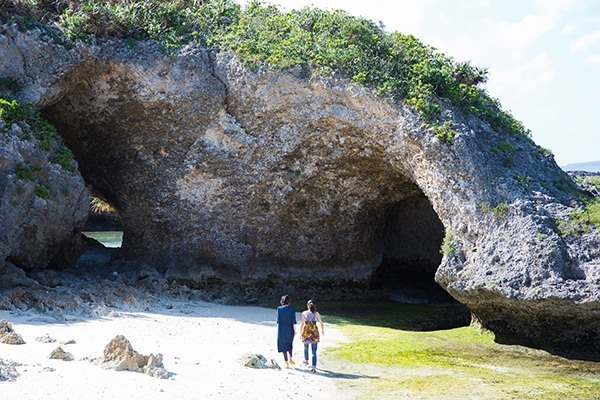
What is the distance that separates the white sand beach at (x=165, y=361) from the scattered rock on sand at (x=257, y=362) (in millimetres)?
99

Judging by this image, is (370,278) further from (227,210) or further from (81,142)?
(81,142)

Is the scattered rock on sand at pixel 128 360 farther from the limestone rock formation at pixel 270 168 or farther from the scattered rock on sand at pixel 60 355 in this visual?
the limestone rock formation at pixel 270 168

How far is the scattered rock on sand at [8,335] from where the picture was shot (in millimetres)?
9688

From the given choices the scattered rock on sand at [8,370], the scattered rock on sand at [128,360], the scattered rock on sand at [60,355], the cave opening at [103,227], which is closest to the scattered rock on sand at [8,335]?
the scattered rock on sand at [60,355]

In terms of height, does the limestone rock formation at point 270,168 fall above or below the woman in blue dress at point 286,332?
above

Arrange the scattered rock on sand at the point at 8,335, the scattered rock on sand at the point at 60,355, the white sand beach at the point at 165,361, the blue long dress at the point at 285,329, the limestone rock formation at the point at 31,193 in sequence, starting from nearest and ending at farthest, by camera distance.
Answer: the white sand beach at the point at 165,361 < the scattered rock on sand at the point at 60,355 < the scattered rock on sand at the point at 8,335 < the blue long dress at the point at 285,329 < the limestone rock formation at the point at 31,193

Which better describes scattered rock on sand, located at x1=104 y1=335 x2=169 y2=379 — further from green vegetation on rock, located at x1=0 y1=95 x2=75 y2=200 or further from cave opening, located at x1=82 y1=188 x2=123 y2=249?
cave opening, located at x1=82 y1=188 x2=123 y2=249

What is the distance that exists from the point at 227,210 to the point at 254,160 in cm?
163

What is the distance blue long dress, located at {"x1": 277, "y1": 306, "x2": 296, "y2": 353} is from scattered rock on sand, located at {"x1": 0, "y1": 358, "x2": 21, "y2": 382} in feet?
12.5

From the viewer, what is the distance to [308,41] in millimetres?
17359

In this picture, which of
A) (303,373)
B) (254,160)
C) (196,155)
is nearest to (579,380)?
(303,373)

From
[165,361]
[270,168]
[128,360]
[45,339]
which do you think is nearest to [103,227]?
[270,168]

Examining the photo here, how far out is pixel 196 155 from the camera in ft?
58.3

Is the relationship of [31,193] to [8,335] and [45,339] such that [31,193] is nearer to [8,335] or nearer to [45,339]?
[45,339]
